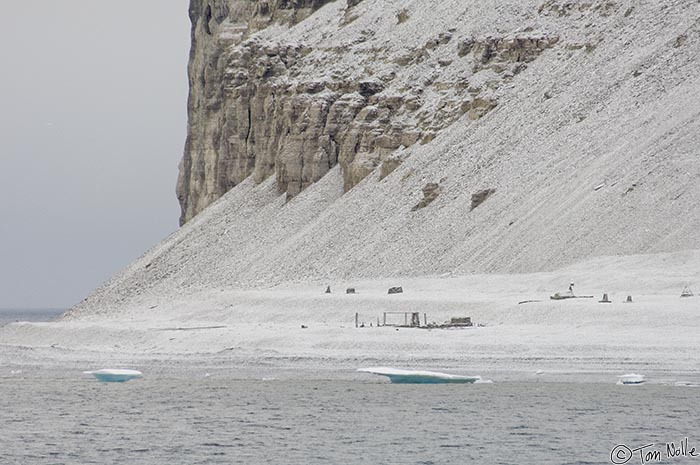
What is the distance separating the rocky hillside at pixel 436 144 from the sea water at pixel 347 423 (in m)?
23.2

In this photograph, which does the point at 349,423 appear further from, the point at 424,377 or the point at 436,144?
the point at 436,144

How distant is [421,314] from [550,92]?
28.0 metres

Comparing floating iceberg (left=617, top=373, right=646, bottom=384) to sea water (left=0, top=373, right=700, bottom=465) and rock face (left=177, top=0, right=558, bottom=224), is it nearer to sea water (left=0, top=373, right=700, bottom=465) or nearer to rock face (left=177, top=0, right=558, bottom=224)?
sea water (left=0, top=373, right=700, bottom=465)

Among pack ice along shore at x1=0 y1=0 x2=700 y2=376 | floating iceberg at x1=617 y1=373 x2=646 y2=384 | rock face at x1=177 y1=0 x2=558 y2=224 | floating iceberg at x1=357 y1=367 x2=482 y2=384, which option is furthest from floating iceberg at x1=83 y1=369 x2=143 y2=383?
rock face at x1=177 y1=0 x2=558 y2=224

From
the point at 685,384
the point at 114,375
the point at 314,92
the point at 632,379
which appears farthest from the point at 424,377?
the point at 314,92

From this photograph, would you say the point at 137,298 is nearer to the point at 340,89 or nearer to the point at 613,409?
the point at 340,89

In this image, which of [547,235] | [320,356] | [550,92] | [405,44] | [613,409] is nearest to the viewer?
[613,409]

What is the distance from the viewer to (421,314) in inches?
2130

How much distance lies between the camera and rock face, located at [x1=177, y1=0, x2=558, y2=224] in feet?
282

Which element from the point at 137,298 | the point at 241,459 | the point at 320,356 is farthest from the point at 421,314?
the point at 137,298

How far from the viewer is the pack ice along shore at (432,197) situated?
1870 inches

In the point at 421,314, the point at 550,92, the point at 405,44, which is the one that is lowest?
the point at 421,314

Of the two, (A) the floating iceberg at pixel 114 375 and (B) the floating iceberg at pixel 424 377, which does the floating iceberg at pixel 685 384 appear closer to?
(B) the floating iceberg at pixel 424 377

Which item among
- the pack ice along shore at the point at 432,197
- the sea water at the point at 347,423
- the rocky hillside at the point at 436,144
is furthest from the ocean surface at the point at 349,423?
the rocky hillside at the point at 436,144
